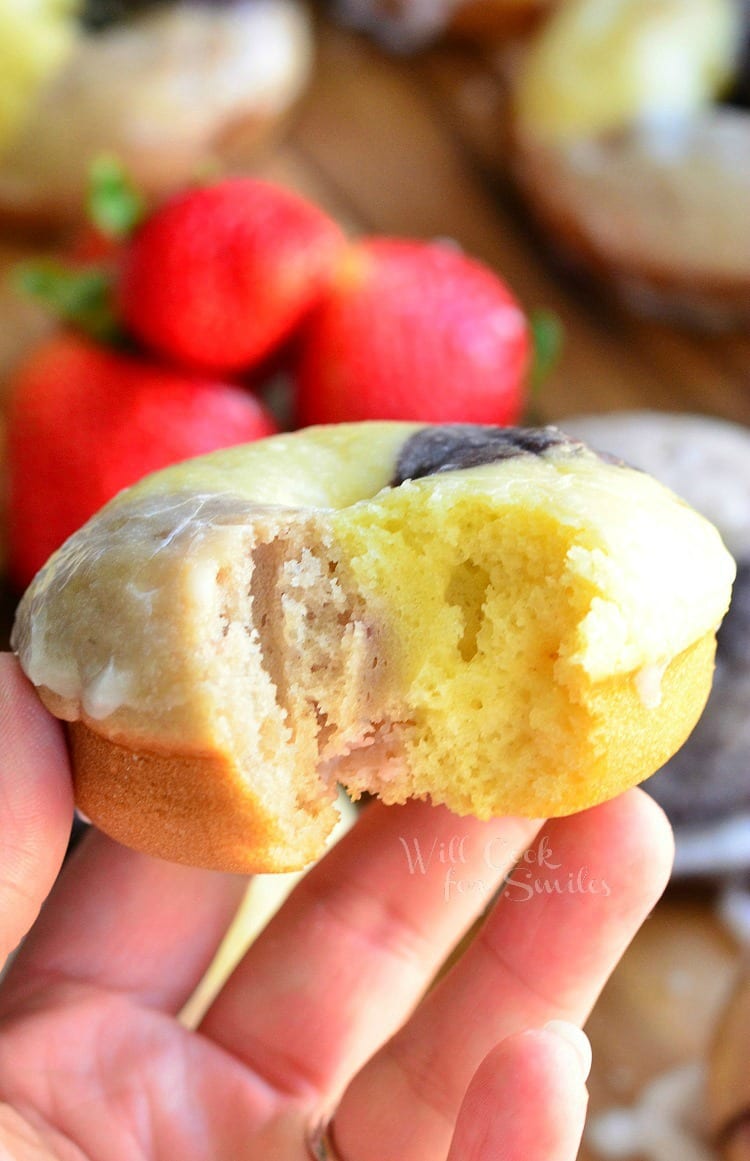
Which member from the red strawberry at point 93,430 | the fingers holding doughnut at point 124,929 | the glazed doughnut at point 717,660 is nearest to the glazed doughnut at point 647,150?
the glazed doughnut at point 717,660

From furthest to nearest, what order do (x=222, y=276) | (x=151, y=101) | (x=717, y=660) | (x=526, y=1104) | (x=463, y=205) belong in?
(x=463, y=205) → (x=151, y=101) → (x=222, y=276) → (x=717, y=660) → (x=526, y=1104)

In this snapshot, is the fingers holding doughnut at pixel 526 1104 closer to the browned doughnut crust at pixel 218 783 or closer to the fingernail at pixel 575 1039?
the fingernail at pixel 575 1039

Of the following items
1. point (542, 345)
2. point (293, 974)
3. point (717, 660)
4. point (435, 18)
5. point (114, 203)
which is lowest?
A: point (293, 974)

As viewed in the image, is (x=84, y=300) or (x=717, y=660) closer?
(x=717, y=660)

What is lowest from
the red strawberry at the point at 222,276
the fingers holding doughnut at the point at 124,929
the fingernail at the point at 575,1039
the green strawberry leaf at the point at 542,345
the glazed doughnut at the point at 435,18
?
the fingers holding doughnut at the point at 124,929

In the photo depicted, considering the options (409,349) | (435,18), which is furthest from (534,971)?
(435,18)

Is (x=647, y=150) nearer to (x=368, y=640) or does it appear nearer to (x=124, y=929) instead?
(x=368, y=640)
